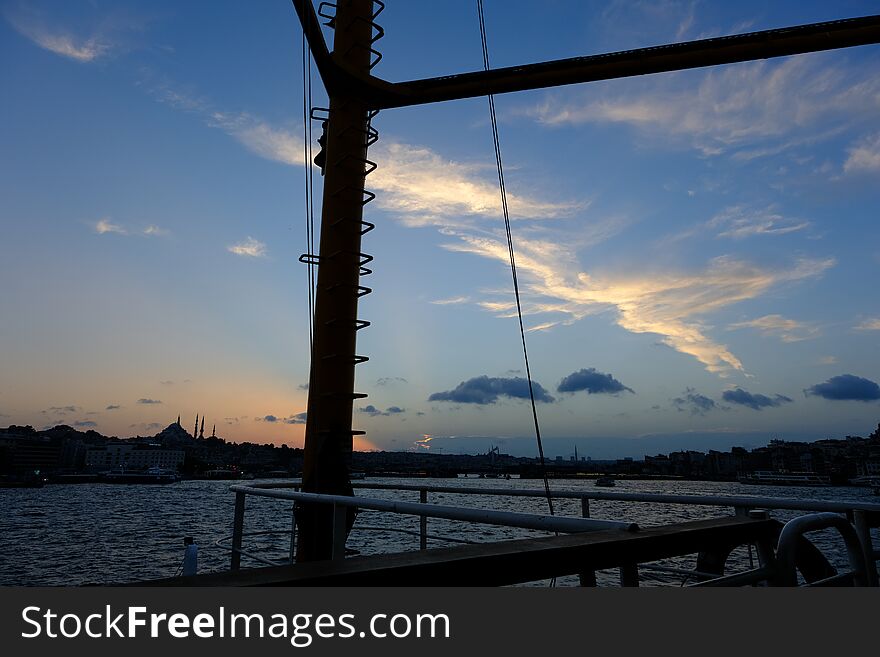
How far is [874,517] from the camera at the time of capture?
384cm

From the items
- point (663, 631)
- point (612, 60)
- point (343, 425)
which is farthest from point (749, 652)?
point (612, 60)

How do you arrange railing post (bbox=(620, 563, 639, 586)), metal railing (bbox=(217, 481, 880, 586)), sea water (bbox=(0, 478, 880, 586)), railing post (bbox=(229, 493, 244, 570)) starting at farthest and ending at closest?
sea water (bbox=(0, 478, 880, 586))
railing post (bbox=(229, 493, 244, 570))
metal railing (bbox=(217, 481, 880, 586))
railing post (bbox=(620, 563, 639, 586))

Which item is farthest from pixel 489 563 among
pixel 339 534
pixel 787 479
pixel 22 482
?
pixel 787 479

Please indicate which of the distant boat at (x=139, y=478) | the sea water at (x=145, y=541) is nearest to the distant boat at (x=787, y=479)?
the sea water at (x=145, y=541)

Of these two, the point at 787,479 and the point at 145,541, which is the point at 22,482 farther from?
the point at 787,479

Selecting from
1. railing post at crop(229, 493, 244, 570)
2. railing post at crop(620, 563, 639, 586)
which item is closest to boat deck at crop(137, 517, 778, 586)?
railing post at crop(620, 563, 639, 586)

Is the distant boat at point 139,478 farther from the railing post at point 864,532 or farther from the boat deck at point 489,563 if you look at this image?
the boat deck at point 489,563

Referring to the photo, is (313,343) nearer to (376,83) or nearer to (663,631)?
(376,83)

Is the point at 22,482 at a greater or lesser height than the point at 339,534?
lesser

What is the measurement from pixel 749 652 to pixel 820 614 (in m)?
0.28

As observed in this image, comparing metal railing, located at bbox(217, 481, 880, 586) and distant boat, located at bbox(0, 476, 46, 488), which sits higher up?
metal railing, located at bbox(217, 481, 880, 586)

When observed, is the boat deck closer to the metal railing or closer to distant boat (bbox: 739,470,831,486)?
the metal railing

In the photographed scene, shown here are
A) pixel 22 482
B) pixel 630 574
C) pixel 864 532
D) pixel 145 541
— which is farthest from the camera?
pixel 22 482

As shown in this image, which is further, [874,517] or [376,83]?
[376,83]
